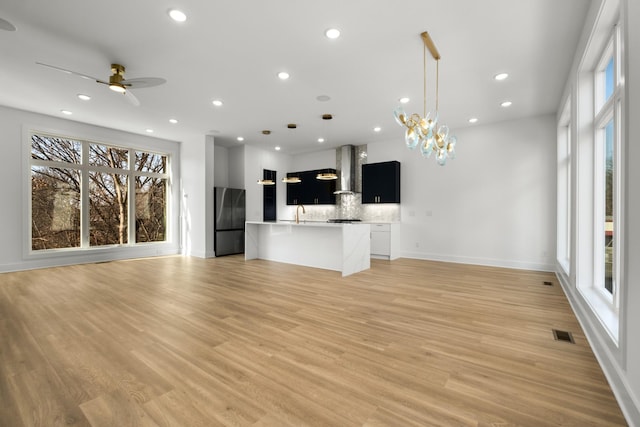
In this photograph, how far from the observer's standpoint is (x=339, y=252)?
5.56m

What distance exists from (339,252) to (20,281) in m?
5.29

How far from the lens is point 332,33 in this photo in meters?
3.06

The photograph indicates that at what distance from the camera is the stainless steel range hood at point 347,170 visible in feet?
26.5

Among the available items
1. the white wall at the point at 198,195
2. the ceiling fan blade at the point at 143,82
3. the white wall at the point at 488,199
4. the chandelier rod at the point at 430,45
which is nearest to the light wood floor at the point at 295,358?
the white wall at the point at 488,199

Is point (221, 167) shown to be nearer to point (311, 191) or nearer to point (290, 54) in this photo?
point (311, 191)

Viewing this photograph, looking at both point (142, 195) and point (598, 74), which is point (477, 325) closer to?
point (598, 74)

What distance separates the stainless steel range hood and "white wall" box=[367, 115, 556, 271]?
135 centimetres

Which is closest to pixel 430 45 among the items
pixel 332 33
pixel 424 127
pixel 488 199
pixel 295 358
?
pixel 424 127

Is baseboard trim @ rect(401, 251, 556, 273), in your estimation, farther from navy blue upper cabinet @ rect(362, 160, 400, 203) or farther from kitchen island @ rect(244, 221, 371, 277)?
kitchen island @ rect(244, 221, 371, 277)

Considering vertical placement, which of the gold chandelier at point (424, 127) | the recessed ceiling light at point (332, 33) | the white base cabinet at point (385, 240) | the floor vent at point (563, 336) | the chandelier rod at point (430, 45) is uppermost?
the recessed ceiling light at point (332, 33)

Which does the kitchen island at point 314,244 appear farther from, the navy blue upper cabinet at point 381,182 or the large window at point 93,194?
the large window at point 93,194

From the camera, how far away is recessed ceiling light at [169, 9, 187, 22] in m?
2.74

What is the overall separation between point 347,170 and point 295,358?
6380 millimetres

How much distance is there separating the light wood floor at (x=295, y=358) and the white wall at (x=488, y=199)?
187 cm
